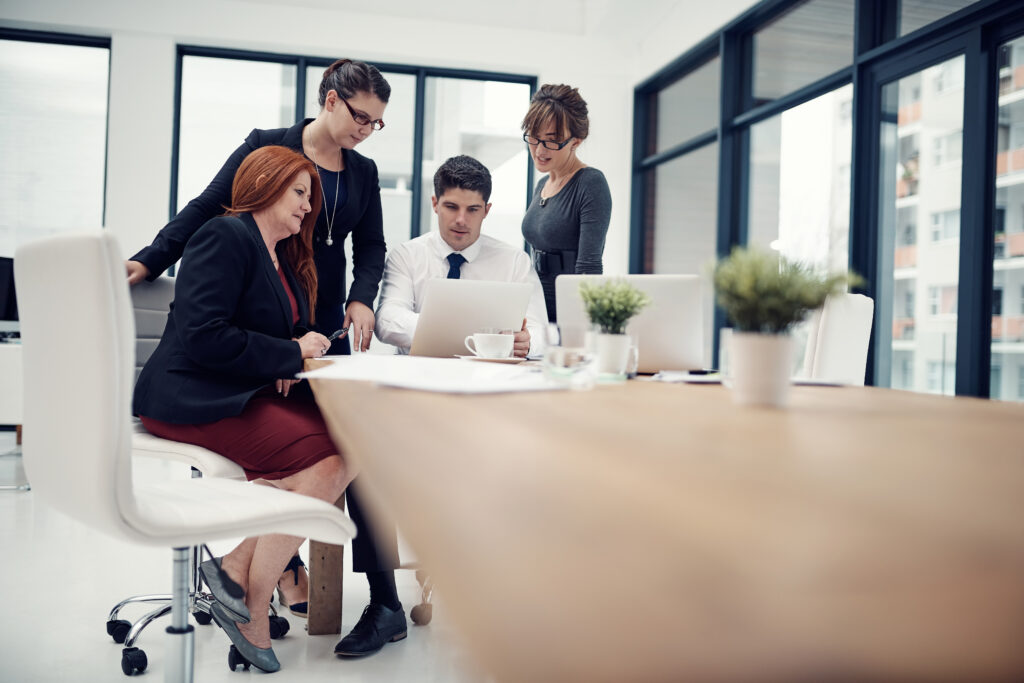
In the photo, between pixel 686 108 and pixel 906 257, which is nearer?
pixel 906 257

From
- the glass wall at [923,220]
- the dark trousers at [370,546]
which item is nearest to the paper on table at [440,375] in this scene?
the dark trousers at [370,546]

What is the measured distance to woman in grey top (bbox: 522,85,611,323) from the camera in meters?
2.67

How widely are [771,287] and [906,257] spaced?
3.26 meters

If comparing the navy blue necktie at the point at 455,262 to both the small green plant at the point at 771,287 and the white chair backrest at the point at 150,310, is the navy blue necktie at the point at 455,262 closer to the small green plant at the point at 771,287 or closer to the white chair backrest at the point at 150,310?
the white chair backrest at the point at 150,310

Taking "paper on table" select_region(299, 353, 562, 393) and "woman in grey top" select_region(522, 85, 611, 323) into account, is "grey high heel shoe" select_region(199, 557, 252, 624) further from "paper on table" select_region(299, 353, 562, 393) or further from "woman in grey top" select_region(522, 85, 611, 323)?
"woman in grey top" select_region(522, 85, 611, 323)

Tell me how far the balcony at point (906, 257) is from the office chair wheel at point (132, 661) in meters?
3.62

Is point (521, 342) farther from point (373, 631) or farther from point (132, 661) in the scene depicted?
point (132, 661)

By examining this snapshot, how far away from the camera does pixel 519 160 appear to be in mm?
6699

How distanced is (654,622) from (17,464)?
5.22m

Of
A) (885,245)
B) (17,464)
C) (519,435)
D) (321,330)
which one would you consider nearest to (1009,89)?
(885,245)

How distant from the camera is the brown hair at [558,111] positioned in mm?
2658

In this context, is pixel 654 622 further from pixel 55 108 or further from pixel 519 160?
pixel 55 108

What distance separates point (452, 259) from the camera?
2.73 meters

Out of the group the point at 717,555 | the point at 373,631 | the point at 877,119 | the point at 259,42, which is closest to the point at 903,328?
the point at 877,119
